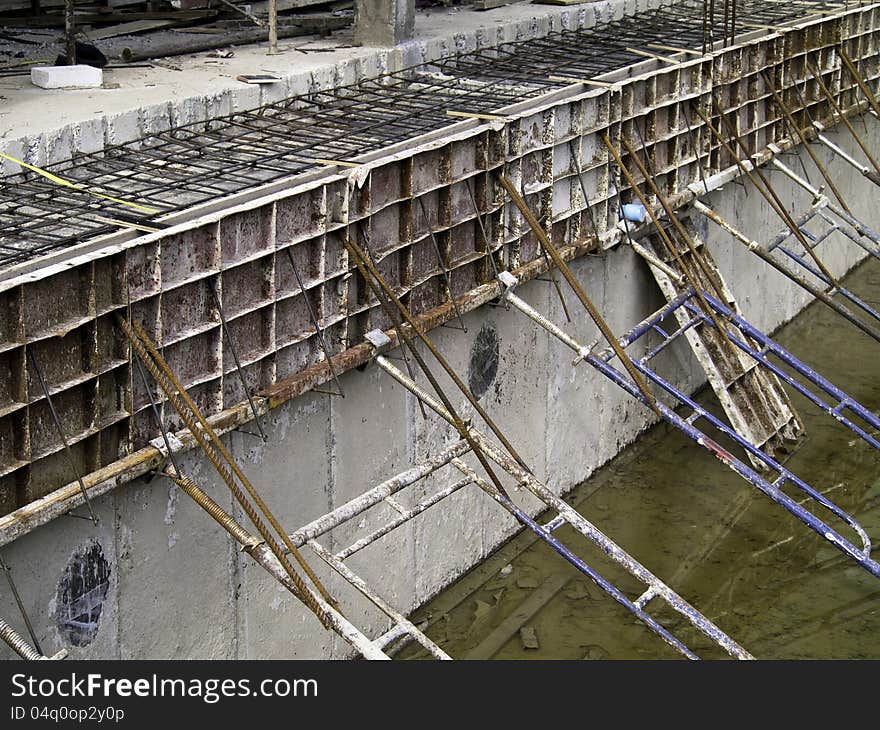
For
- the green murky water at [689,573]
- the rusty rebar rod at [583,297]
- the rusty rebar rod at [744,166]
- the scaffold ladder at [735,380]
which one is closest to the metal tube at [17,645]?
the green murky water at [689,573]

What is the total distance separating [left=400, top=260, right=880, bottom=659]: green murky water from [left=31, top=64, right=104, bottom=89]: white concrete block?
539 cm

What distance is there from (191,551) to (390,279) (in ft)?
8.79

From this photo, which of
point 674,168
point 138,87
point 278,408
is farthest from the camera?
point 674,168

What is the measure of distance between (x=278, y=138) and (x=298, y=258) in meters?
1.93

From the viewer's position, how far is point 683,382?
15.4 m

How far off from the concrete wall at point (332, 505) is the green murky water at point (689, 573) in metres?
0.29

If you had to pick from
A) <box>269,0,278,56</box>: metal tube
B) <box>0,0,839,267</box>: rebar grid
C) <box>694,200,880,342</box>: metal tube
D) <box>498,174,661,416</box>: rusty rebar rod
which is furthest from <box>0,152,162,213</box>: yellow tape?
<box>694,200,880,342</box>: metal tube

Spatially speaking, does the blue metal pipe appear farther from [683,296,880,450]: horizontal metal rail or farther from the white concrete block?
the white concrete block

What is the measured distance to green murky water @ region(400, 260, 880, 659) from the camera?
35.9 feet

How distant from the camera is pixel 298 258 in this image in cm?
916

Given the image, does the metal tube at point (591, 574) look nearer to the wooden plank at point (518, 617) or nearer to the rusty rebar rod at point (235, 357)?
the rusty rebar rod at point (235, 357)

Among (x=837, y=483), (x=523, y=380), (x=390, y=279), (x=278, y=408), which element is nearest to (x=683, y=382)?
(x=837, y=483)

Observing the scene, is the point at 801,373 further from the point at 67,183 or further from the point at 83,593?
the point at 83,593
